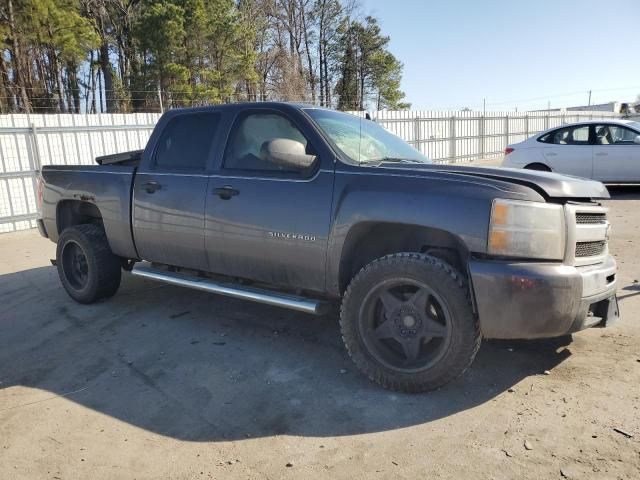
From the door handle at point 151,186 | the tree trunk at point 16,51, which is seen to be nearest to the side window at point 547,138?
the door handle at point 151,186

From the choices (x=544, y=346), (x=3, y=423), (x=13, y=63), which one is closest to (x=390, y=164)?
(x=544, y=346)

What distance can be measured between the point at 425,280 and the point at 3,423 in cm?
279

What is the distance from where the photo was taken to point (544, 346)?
3.96m

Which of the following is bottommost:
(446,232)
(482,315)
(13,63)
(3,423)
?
(3,423)

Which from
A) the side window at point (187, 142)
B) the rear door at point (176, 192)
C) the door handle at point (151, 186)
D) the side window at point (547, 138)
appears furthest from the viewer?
the side window at point (547, 138)

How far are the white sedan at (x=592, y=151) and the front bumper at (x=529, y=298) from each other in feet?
29.4

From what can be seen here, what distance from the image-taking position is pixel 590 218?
3445 mm

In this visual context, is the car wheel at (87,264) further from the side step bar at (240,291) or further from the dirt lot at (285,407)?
the dirt lot at (285,407)

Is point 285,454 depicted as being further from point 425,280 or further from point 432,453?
point 425,280

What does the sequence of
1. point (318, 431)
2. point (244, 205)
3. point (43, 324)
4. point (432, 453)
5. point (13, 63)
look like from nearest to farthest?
point (432, 453) → point (318, 431) → point (244, 205) → point (43, 324) → point (13, 63)

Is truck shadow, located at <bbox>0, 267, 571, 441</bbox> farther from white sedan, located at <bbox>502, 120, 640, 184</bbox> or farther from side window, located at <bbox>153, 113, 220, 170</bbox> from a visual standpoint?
white sedan, located at <bbox>502, 120, 640, 184</bbox>

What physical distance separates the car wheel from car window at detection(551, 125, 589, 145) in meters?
9.70

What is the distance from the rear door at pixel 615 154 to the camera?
35.7ft

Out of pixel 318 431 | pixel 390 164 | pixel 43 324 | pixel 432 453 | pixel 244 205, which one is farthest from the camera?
pixel 43 324
